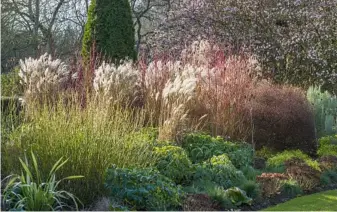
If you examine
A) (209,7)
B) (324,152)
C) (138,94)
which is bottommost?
(324,152)

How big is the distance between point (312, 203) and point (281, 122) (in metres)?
3.16

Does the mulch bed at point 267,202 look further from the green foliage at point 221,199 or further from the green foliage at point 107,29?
the green foliage at point 107,29

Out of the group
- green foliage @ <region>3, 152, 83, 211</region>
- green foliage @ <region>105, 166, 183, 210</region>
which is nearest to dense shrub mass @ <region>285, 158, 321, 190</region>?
green foliage @ <region>105, 166, 183, 210</region>

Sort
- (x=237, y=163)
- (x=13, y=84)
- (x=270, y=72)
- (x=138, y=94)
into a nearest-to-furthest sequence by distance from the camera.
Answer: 1. (x=237, y=163)
2. (x=138, y=94)
3. (x=13, y=84)
4. (x=270, y=72)

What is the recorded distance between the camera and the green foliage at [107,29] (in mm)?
11727

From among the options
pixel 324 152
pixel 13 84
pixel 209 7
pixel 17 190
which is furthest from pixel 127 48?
pixel 17 190

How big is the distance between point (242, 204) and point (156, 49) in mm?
10656

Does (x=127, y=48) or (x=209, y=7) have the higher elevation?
(x=209, y=7)

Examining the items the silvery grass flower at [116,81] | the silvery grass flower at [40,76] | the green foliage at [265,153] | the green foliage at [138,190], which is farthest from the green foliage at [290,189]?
the silvery grass flower at [40,76]

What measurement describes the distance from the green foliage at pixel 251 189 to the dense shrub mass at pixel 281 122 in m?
A: 2.95

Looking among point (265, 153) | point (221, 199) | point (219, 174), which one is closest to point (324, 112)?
point (265, 153)

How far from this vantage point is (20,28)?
20234 mm

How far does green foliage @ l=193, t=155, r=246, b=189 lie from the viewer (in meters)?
5.76

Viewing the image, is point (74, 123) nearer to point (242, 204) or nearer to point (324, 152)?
point (242, 204)
